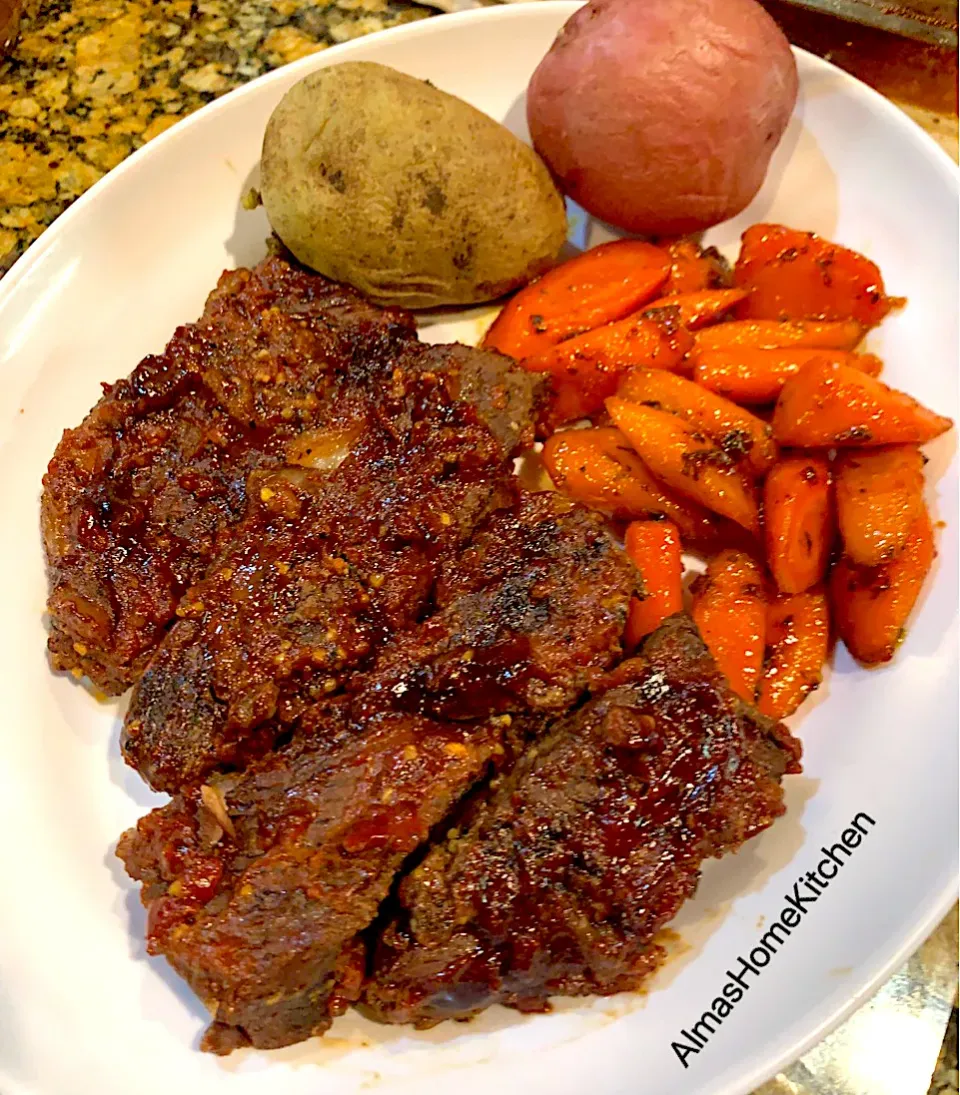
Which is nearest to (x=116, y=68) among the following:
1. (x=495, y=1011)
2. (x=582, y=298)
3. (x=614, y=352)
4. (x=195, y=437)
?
(x=195, y=437)

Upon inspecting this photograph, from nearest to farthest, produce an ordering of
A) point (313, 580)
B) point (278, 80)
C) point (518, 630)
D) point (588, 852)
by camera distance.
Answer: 1. point (588, 852)
2. point (518, 630)
3. point (313, 580)
4. point (278, 80)

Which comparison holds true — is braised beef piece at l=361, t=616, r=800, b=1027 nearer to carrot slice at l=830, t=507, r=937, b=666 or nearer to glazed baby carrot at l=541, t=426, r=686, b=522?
carrot slice at l=830, t=507, r=937, b=666

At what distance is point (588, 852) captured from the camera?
5.54 ft

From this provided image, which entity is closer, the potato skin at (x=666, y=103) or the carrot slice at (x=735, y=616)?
the carrot slice at (x=735, y=616)

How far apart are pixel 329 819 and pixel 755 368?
150cm

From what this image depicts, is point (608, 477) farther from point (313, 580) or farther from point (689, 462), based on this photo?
point (313, 580)

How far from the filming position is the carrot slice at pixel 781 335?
7.58 feet

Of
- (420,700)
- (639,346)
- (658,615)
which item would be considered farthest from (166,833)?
(639,346)

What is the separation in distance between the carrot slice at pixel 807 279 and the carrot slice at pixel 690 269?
0.29 ft

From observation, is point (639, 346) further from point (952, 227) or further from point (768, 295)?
point (952, 227)

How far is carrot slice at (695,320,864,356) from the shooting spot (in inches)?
91.0

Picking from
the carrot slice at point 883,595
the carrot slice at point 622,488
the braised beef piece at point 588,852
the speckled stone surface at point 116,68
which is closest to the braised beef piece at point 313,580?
the carrot slice at point 622,488

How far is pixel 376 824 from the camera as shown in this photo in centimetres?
171

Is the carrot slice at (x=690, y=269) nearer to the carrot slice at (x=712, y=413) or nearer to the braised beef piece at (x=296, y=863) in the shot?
the carrot slice at (x=712, y=413)
